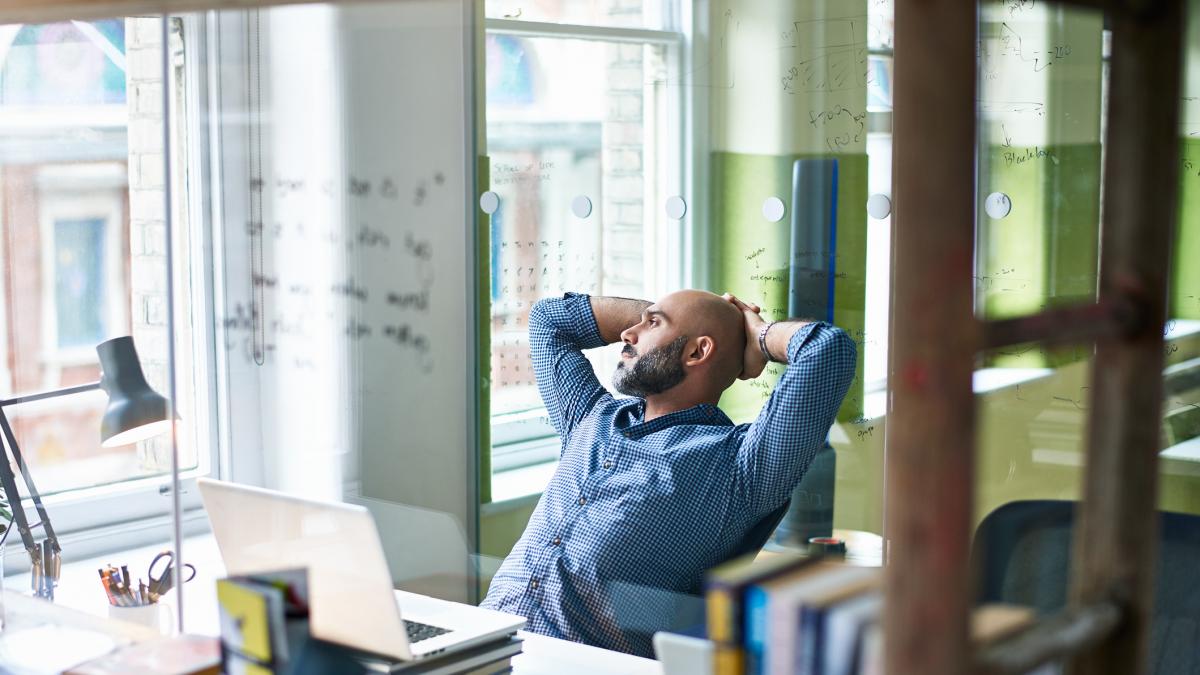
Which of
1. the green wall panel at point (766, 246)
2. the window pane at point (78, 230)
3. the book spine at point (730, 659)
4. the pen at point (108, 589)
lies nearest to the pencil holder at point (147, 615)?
the pen at point (108, 589)

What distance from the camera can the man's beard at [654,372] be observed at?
2.42 meters

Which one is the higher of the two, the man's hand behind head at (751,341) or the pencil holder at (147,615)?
the man's hand behind head at (751,341)

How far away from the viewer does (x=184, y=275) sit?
265 centimetres

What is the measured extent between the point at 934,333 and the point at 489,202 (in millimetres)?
2511

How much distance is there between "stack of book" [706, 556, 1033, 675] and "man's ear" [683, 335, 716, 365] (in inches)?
59.9

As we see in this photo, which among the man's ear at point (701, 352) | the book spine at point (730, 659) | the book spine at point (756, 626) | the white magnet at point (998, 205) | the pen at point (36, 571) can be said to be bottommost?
the pen at point (36, 571)

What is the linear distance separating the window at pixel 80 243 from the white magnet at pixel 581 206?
1.05 metres

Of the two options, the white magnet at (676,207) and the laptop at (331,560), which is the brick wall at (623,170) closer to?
the white magnet at (676,207)

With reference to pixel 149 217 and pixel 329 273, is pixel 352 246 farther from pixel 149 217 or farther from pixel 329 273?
pixel 329 273

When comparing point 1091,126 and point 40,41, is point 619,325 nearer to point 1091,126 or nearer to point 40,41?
point 1091,126

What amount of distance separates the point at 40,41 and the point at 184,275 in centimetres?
61

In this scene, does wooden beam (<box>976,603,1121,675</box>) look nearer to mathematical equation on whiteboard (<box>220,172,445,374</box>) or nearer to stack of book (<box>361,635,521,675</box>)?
stack of book (<box>361,635,521,675</box>)

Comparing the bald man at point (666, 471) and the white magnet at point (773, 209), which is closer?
the bald man at point (666, 471)

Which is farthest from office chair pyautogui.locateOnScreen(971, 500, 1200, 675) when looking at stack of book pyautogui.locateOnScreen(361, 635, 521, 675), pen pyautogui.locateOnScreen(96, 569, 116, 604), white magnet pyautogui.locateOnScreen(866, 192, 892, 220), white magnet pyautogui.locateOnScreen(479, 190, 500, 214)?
white magnet pyautogui.locateOnScreen(479, 190, 500, 214)
